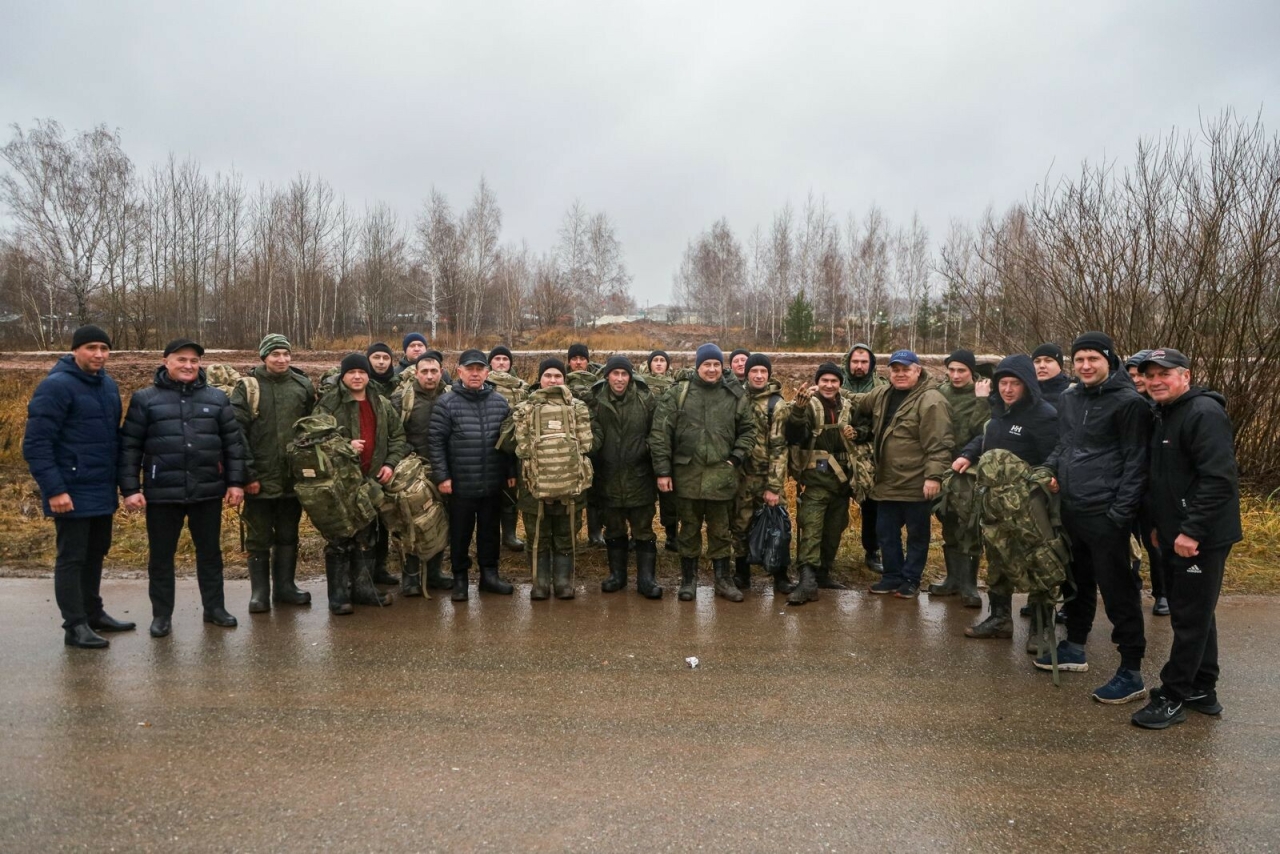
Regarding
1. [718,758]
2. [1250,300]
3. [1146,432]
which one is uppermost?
[1250,300]

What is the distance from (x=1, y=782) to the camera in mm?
3455

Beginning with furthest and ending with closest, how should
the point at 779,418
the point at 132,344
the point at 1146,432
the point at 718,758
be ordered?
1. the point at 132,344
2. the point at 779,418
3. the point at 1146,432
4. the point at 718,758

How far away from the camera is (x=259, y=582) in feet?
19.7

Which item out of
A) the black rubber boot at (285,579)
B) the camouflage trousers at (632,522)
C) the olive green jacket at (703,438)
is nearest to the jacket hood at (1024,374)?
the olive green jacket at (703,438)

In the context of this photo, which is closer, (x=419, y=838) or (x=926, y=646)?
(x=419, y=838)

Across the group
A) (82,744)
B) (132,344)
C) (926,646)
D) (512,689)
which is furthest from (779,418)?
(132,344)

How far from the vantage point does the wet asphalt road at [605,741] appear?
319 cm

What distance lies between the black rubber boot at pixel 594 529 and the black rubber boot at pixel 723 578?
173 cm

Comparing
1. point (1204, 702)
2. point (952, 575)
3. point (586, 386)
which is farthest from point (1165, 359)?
point (586, 386)

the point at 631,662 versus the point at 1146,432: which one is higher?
the point at 1146,432

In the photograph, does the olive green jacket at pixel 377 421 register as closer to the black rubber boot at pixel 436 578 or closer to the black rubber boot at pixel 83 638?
the black rubber boot at pixel 436 578

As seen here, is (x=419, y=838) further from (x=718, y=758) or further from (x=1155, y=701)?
(x=1155, y=701)

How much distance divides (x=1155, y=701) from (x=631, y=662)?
2975 mm

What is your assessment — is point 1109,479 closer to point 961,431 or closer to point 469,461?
point 961,431
